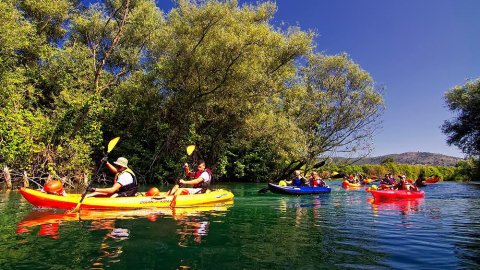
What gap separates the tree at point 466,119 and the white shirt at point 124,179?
3328 cm

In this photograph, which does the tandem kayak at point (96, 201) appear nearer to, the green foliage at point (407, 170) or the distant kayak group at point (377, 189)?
the distant kayak group at point (377, 189)

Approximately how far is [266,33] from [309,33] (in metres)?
5.29

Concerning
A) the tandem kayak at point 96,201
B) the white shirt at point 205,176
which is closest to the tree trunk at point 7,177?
the tandem kayak at point 96,201

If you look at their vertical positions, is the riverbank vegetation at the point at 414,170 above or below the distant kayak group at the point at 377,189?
above

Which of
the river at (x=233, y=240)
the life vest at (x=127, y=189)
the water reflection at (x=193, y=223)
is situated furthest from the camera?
the life vest at (x=127, y=189)

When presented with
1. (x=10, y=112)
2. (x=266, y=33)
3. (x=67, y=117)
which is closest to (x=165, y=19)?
(x=266, y=33)

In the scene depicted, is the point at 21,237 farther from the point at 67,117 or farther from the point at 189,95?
the point at 189,95

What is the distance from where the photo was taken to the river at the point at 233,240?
17.2ft

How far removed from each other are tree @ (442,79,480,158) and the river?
28302 millimetres

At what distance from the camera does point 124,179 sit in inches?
444

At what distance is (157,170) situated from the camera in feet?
82.4

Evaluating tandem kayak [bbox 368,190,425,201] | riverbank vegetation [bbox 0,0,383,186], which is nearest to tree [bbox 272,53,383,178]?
riverbank vegetation [bbox 0,0,383,186]

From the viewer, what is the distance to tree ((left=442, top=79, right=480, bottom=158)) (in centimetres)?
3447

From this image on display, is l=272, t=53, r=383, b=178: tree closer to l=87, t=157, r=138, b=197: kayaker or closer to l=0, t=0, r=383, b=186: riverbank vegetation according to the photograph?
l=0, t=0, r=383, b=186: riverbank vegetation
